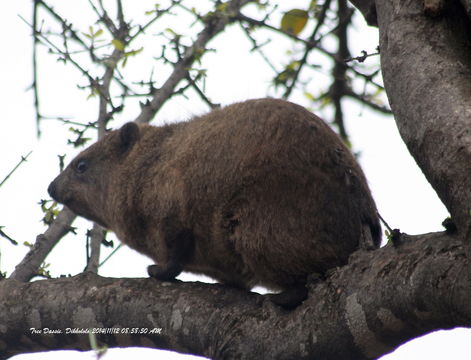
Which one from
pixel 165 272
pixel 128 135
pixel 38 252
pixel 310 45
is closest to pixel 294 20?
pixel 310 45

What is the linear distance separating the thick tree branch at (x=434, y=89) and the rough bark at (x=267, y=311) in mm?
249

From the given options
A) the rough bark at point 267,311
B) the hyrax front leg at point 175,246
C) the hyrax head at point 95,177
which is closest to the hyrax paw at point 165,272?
the hyrax front leg at point 175,246

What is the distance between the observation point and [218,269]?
4605 millimetres

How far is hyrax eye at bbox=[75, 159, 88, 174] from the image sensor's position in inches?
238

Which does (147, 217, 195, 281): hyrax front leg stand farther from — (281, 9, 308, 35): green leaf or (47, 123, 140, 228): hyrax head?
(281, 9, 308, 35): green leaf

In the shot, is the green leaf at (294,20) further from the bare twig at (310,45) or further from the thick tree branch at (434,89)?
the thick tree branch at (434,89)

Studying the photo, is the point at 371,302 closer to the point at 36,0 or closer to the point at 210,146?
the point at 210,146

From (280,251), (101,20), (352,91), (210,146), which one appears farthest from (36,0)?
(280,251)

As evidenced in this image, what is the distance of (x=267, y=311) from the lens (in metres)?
3.59

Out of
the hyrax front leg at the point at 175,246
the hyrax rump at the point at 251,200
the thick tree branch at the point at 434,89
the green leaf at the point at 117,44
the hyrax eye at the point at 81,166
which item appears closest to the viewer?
the thick tree branch at the point at 434,89

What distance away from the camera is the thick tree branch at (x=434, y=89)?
262 cm

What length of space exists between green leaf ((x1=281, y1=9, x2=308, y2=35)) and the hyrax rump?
80 cm

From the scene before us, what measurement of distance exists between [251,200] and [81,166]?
7.77 feet

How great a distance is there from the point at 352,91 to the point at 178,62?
4.58ft
